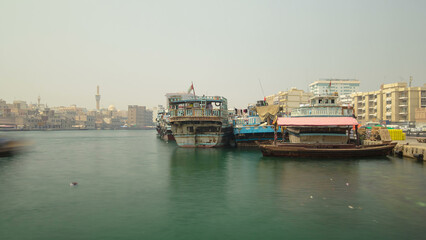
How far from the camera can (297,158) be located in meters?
34.4

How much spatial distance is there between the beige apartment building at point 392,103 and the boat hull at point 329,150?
213 ft

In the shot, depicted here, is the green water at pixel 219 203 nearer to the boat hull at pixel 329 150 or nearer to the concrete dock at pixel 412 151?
the boat hull at pixel 329 150

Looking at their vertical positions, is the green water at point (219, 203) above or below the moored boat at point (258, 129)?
below

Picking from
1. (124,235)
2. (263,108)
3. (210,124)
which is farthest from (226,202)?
(263,108)

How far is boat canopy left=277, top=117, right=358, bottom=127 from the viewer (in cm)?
3478

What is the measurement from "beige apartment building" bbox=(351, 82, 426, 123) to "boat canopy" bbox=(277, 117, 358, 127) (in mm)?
64934

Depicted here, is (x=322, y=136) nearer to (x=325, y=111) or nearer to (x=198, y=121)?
(x=325, y=111)

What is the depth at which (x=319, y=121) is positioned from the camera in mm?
35812

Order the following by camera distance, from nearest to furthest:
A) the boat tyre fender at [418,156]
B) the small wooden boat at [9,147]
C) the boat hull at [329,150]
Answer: the boat tyre fender at [418,156], the boat hull at [329,150], the small wooden boat at [9,147]

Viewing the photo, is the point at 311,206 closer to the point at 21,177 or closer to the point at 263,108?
the point at 21,177

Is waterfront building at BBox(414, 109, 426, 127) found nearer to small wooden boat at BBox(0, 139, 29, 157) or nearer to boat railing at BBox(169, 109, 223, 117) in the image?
boat railing at BBox(169, 109, 223, 117)

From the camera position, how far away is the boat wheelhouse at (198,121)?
48.4 m

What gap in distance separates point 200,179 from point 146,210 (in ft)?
29.7

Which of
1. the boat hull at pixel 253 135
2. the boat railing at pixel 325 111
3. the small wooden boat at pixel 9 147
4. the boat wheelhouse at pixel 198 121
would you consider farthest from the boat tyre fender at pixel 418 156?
the small wooden boat at pixel 9 147
